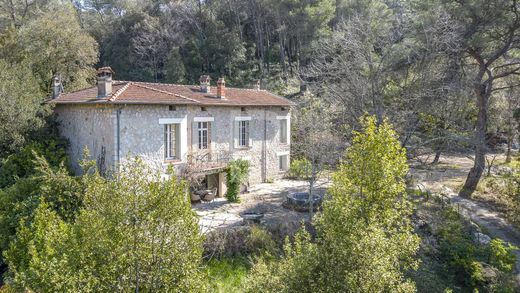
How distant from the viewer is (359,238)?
268 inches

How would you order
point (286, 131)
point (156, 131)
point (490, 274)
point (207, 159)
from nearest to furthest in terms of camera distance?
point (490, 274) → point (156, 131) → point (207, 159) → point (286, 131)

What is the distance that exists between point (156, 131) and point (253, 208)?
584 cm

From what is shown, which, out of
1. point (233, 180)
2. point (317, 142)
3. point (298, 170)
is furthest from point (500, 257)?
point (298, 170)

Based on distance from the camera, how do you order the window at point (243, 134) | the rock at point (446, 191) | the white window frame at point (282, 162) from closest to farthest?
the rock at point (446, 191) < the window at point (243, 134) < the white window frame at point (282, 162)

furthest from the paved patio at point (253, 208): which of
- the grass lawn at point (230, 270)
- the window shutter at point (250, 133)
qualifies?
the window shutter at point (250, 133)

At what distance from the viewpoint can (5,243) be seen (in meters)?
14.0

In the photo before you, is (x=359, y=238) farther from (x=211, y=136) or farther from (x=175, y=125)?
(x=211, y=136)

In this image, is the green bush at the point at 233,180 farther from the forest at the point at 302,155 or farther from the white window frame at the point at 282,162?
the white window frame at the point at 282,162

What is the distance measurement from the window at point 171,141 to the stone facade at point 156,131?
0.90 feet

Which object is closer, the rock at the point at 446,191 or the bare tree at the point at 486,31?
the bare tree at the point at 486,31

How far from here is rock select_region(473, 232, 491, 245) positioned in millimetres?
16270

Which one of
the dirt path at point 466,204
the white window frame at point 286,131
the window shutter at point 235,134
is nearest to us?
the dirt path at point 466,204

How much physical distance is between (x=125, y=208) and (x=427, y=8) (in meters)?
20.5

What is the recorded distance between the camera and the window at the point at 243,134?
22.8 metres
